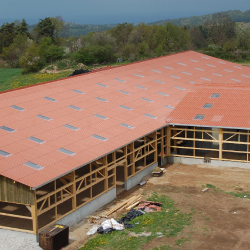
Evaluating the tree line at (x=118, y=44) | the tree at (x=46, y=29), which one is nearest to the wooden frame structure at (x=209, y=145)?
the tree line at (x=118, y=44)

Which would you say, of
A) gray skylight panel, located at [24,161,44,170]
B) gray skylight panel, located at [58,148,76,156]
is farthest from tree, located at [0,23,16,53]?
gray skylight panel, located at [24,161,44,170]

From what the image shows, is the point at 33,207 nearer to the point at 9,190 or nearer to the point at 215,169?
the point at 9,190

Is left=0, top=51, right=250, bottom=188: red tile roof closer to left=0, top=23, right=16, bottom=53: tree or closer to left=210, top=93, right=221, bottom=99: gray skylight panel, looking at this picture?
left=210, top=93, right=221, bottom=99: gray skylight panel

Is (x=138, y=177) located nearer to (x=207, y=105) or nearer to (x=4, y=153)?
(x=207, y=105)

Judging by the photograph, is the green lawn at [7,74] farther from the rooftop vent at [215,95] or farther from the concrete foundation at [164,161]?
the concrete foundation at [164,161]

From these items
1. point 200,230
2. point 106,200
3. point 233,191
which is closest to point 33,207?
point 106,200

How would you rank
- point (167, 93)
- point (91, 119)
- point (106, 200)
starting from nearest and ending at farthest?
point (106, 200)
point (91, 119)
point (167, 93)

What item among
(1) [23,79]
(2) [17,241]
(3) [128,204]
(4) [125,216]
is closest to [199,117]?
(3) [128,204]

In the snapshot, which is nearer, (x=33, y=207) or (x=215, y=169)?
(x=33, y=207)
